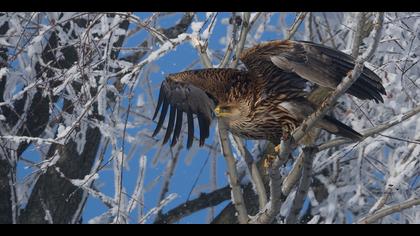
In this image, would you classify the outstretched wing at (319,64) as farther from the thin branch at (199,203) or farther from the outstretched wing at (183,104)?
the thin branch at (199,203)

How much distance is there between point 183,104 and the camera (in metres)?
4.56

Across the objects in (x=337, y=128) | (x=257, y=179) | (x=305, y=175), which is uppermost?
(x=337, y=128)

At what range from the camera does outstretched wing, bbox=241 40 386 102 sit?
3.53m

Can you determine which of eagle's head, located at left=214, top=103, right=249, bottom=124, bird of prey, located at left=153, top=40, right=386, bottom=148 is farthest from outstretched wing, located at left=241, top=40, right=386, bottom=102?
eagle's head, located at left=214, top=103, right=249, bottom=124

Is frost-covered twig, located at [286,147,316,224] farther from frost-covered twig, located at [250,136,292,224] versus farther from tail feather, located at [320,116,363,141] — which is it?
tail feather, located at [320,116,363,141]

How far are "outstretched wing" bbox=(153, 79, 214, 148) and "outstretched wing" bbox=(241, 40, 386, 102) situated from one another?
67cm

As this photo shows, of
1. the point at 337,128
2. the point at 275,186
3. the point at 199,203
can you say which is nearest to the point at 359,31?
the point at 337,128

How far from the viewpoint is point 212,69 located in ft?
13.4

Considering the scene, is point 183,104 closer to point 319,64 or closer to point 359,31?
point 319,64

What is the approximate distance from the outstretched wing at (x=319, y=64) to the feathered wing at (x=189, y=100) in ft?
1.21

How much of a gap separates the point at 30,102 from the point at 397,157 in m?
2.44

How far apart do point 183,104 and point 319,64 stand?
1186mm

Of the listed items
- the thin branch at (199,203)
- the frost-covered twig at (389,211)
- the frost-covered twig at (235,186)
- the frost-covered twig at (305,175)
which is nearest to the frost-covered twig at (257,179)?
the frost-covered twig at (235,186)
